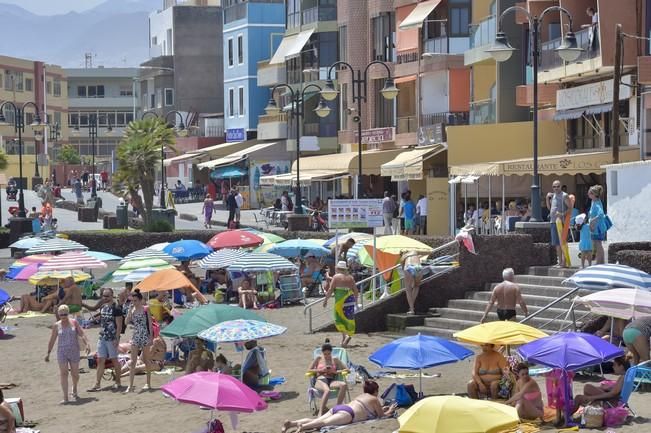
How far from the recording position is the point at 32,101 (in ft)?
352

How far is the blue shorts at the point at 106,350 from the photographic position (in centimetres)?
2091

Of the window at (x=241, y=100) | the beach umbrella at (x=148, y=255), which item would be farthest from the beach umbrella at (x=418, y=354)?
the window at (x=241, y=100)

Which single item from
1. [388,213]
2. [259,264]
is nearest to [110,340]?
[259,264]

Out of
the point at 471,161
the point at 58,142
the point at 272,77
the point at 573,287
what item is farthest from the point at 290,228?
the point at 58,142

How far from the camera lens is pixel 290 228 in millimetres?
41781

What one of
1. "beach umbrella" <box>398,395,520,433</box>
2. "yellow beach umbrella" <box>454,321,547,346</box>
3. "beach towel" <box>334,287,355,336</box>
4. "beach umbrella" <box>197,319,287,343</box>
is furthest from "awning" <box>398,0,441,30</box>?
"beach umbrella" <box>398,395,520,433</box>

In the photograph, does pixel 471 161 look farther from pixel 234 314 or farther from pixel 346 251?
pixel 234 314

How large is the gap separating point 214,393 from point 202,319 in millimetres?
5242

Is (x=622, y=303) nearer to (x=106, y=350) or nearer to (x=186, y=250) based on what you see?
(x=106, y=350)

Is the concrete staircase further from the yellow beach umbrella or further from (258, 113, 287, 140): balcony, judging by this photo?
(258, 113, 287, 140): balcony

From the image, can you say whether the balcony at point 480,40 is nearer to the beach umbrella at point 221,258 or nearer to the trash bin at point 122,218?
the beach umbrella at point 221,258

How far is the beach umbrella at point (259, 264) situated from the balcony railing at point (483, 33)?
14433mm

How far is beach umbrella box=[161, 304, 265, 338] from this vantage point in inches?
804

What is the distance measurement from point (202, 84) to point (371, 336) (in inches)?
2360
